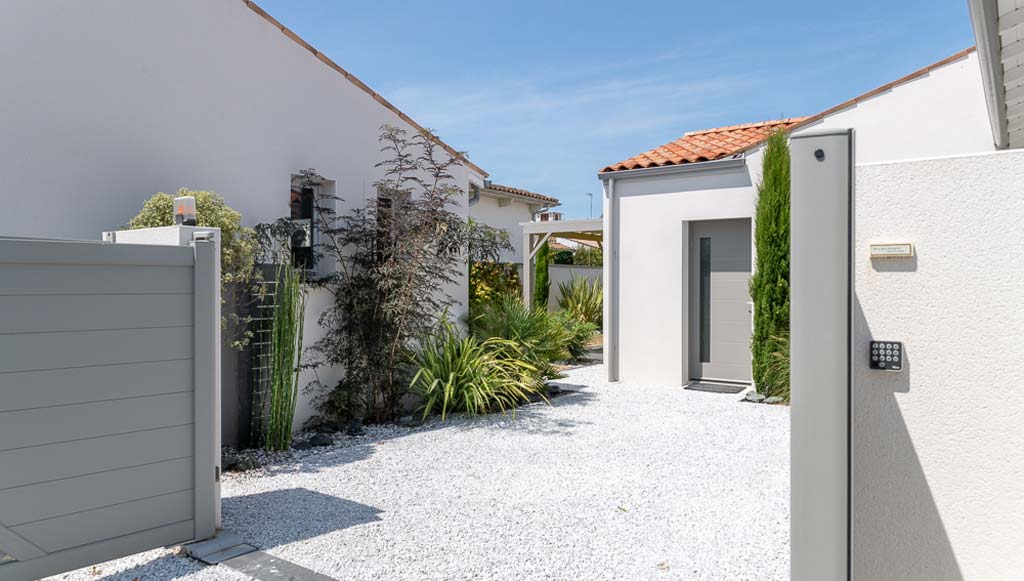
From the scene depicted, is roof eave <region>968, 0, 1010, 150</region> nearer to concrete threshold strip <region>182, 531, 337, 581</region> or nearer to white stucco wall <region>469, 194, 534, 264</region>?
concrete threshold strip <region>182, 531, 337, 581</region>

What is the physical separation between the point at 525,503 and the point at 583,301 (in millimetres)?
10121

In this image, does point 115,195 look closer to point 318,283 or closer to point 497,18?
point 318,283

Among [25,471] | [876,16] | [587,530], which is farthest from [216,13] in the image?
[876,16]

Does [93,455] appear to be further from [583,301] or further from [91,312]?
[583,301]

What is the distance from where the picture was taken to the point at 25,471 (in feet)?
10.8

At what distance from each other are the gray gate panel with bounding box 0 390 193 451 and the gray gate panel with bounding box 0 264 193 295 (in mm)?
645

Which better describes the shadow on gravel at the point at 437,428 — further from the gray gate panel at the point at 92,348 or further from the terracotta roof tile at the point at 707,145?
the terracotta roof tile at the point at 707,145

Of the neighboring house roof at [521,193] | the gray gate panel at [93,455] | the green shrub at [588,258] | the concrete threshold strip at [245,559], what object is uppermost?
the neighboring house roof at [521,193]

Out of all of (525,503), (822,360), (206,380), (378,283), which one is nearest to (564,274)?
(378,283)

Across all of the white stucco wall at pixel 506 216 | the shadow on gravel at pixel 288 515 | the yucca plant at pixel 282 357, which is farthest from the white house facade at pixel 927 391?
the white stucco wall at pixel 506 216

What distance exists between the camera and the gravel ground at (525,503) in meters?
3.65

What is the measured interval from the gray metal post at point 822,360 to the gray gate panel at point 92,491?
11.6 feet

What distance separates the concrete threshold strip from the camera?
Answer: 3496 millimetres

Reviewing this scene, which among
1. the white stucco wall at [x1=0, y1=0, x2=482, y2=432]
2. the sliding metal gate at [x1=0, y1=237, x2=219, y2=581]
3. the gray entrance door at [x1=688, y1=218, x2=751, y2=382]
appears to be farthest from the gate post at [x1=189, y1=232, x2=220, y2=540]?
the gray entrance door at [x1=688, y1=218, x2=751, y2=382]
